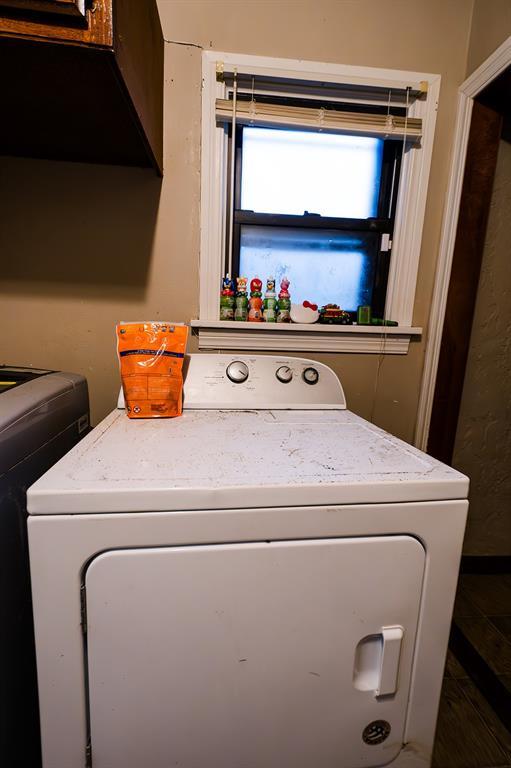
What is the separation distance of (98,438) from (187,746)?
1.93 feet

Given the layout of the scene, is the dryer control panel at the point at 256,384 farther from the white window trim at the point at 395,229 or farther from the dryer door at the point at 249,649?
the dryer door at the point at 249,649

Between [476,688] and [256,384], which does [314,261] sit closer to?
[256,384]

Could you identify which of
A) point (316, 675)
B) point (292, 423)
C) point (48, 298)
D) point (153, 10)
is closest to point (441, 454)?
point (292, 423)

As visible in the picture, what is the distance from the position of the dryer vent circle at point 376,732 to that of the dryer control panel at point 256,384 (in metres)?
0.72

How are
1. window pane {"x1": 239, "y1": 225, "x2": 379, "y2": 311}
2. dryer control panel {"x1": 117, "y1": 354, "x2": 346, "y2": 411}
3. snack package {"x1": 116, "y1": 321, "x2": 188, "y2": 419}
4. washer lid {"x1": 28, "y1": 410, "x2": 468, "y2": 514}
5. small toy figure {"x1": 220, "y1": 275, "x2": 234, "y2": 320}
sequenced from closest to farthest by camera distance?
washer lid {"x1": 28, "y1": 410, "x2": 468, "y2": 514} → snack package {"x1": 116, "y1": 321, "x2": 188, "y2": 419} → dryer control panel {"x1": 117, "y1": 354, "x2": 346, "y2": 411} → small toy figure {"x1": 220, "y1": 275, "x2": 234, "y2": 320} → window pane {"x1": 239, "y1": 225, "x2": 379, "y2": 311}

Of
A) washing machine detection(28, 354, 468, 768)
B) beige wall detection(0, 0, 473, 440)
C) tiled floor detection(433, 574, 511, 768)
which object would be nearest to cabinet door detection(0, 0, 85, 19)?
beige wall detection(0, 0, 473, 440)

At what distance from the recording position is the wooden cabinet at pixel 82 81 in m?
0.74

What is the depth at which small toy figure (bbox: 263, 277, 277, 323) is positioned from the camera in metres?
1.48

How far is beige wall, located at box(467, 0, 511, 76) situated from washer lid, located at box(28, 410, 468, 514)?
1.49 meters

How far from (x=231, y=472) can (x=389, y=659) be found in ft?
1.49

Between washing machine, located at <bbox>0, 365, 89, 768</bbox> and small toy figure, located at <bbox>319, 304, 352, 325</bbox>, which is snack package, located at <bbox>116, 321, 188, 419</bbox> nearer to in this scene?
washing machine, located at <bbox>0, 365, 89, 768</bbox>

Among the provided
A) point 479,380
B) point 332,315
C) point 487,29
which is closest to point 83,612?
point 332,315

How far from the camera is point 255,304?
1.48m

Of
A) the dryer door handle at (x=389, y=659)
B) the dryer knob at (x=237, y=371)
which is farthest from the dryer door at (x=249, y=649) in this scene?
the dryer knob at (x=237, y=371)
